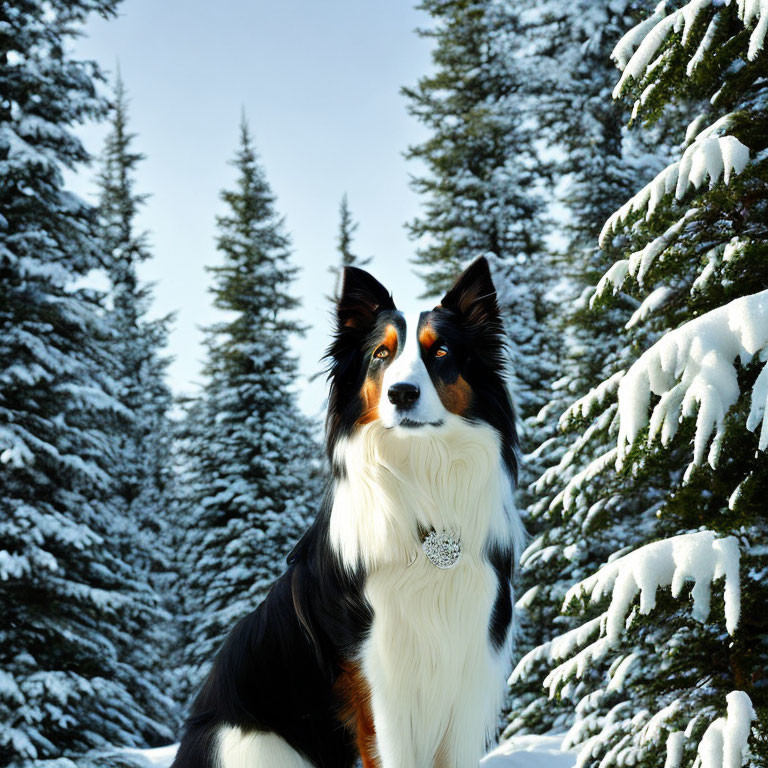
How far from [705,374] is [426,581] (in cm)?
157

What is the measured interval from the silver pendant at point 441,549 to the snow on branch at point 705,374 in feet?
3.28

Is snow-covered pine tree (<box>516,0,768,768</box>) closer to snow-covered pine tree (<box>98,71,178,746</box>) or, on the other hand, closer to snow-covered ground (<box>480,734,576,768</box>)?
snow-covered ground (<box>480,734,576,768</box>)

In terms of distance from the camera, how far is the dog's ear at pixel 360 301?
4.01 m

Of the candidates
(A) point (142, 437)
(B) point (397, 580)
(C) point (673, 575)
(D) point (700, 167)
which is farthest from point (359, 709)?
(A) point (142, 437)

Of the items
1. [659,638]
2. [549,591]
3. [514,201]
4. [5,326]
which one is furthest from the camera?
[514,201]

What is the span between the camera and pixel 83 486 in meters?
12.4

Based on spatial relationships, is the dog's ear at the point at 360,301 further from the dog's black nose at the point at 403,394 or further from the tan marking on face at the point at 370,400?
the dog's black nose at the point at 403,394

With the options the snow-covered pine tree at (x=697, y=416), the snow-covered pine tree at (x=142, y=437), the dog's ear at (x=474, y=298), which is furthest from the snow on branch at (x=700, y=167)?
the snow-covered pine tree at (x=142, y=437)

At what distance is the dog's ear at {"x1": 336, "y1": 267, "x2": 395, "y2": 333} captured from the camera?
13.1 feet

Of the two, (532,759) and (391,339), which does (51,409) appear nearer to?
(532,759)

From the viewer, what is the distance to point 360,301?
404 cm

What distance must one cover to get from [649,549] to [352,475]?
146 centimetres

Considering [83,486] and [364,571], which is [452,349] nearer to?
[364,571]

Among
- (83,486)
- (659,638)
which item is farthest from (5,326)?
(659,638)
